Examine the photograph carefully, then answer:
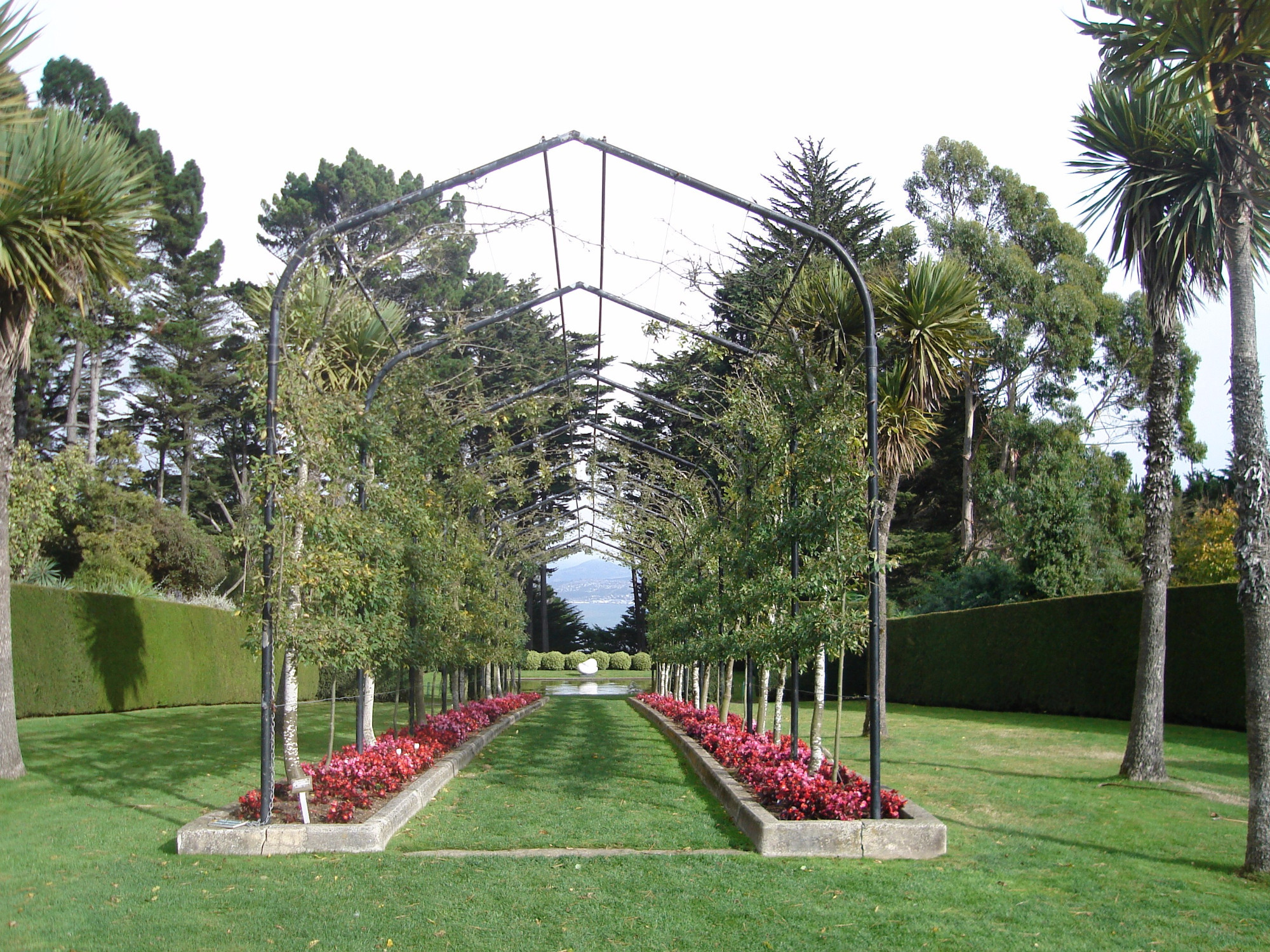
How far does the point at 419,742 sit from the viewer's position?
1098cm

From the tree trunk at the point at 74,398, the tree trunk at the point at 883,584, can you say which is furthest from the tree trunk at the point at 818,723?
the tree trunk at the point at 74,398

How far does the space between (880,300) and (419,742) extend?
23.8 ft

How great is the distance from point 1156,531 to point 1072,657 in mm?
7045

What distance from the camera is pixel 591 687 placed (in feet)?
121

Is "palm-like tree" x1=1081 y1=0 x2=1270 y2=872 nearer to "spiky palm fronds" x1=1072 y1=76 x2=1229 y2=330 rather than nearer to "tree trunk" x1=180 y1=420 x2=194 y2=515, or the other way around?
"spiky palm fronds" x1=1072 y1=76 x2=1229 y2=330

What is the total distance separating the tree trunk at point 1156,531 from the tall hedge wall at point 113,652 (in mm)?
11731

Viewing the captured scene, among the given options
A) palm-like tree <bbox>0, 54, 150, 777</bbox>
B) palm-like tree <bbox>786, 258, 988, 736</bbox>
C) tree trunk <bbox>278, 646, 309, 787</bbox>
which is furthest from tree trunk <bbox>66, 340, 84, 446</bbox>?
palm-like tree <bbox>786, 258, 988, 736</bbox>

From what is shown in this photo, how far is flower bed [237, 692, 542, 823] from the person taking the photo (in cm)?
726

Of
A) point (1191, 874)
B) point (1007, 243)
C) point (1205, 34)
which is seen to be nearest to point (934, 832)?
point (1191, 874)

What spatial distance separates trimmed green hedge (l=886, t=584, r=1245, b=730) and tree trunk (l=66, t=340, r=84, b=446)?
23.0 m

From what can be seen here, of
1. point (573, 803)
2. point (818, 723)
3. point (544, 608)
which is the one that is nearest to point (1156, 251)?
point (818, 723)

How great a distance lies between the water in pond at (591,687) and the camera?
31.9 metres

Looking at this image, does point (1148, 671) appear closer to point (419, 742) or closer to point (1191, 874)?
point (1191, 874)

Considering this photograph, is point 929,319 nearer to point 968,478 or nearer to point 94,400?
point 968,478
